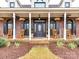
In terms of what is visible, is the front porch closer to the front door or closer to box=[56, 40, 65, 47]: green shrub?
the front door

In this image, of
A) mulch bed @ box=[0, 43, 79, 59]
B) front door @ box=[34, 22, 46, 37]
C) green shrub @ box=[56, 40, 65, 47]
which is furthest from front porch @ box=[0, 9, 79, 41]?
mulch bed @ box=[0, 43, 79, 59]

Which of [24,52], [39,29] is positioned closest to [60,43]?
[24,52]

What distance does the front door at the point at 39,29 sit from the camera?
28203 mm

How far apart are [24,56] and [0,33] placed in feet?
36.3

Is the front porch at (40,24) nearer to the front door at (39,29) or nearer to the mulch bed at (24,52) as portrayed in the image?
the front door at (39,29)

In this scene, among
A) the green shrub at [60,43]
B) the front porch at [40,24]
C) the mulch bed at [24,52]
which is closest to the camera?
the mulch bed at [24,52]

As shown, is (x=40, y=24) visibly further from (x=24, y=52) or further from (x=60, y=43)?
(x=24, y=52)

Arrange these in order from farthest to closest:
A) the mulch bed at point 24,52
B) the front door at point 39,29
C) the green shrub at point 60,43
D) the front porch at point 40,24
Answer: the front door at point 39,29 → the front porch at point 40,24 → the green shrub at point 60,43 → the mulch bed at point 24,52

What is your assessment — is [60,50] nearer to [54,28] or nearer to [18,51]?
[18,51]

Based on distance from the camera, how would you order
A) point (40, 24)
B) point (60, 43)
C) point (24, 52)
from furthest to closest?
point (40, 24) < point (60, 43) < point (24, 52)

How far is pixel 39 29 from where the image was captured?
93.0 feet

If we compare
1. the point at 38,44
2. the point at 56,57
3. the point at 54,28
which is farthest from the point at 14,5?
the point at 56,57

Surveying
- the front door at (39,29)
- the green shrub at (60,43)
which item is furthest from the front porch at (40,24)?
the green shrub at (60,43)

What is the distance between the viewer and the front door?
2820 cm
